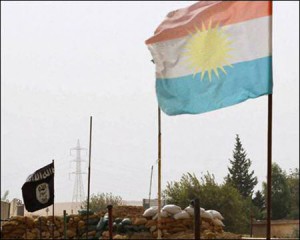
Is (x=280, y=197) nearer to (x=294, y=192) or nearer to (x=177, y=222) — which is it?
(x=294, y=192)

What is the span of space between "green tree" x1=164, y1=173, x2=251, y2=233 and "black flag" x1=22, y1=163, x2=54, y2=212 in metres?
28.4

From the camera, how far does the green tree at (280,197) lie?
6123cm

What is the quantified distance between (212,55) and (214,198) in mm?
39669

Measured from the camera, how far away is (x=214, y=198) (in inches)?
1913

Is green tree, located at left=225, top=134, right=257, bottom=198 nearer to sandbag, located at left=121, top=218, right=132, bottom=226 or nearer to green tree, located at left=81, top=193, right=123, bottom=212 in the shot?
green tree, located at left=81, top=193, right=123, bottom=212

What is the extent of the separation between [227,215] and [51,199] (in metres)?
29.6

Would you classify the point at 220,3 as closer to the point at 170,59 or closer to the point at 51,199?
the point at 170,59

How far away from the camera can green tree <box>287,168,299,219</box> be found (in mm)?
60888

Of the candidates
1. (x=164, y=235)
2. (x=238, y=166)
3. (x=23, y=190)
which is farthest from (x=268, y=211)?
(x=238, y=166)

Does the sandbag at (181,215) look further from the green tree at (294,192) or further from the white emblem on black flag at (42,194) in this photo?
the green tree at (294,192)

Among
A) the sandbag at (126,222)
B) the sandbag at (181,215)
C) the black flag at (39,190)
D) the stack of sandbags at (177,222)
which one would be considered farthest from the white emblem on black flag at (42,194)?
the sandbag at (181,215)

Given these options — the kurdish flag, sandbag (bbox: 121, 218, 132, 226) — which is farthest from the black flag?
the kurdish flag

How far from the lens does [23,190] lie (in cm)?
1934

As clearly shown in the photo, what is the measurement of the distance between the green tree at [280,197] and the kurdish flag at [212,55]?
1998 inches
